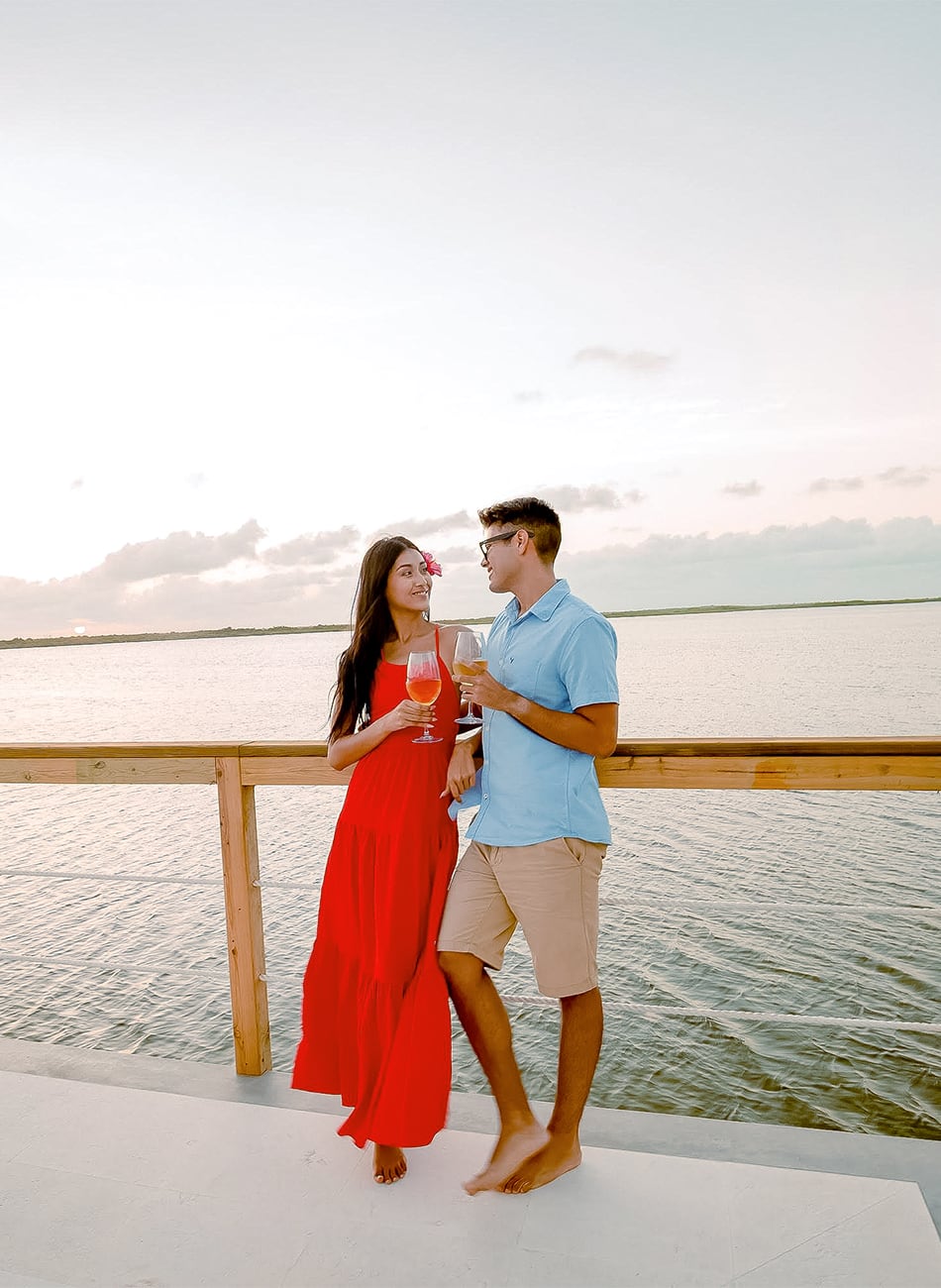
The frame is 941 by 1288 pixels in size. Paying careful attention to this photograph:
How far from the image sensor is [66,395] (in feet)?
49.5

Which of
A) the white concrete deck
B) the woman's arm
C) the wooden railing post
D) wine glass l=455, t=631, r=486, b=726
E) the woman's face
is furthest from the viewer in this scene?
the wooden railing post

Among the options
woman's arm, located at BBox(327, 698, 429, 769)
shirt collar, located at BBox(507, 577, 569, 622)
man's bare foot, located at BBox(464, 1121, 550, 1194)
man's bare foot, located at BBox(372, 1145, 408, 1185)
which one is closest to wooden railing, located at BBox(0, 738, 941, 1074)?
woman's arm, located at BBox(327, 698, 429, 769)

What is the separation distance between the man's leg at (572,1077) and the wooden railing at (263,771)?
1.86 feet

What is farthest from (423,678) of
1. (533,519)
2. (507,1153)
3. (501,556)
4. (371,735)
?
(507,1153)

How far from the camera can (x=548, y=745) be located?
2182 mm

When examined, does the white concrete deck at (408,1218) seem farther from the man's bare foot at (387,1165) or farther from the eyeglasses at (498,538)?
the eyeglasses at (498,538)

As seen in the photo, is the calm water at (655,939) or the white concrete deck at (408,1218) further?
the calm water at (655,939)

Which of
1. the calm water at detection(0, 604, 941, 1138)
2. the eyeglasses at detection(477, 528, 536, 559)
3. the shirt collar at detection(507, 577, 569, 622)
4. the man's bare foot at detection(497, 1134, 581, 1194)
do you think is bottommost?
the calm water at detection(0, 604, 941, 1138)

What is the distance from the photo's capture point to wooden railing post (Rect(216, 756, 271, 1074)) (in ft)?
9.10

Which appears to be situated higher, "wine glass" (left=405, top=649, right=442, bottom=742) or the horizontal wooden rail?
"wine glass" (left=405, top=649, right=442, bottom=742)

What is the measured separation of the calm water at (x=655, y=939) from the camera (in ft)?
14.0

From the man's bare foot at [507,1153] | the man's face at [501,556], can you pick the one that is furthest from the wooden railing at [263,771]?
the man's bare foot at [507,1153]

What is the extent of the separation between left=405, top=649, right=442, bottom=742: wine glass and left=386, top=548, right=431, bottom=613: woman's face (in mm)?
317

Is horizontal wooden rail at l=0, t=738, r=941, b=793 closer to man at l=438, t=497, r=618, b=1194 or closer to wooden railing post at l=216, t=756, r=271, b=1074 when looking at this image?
wooden railing post at l=216, t=756, r=271, b=1074
